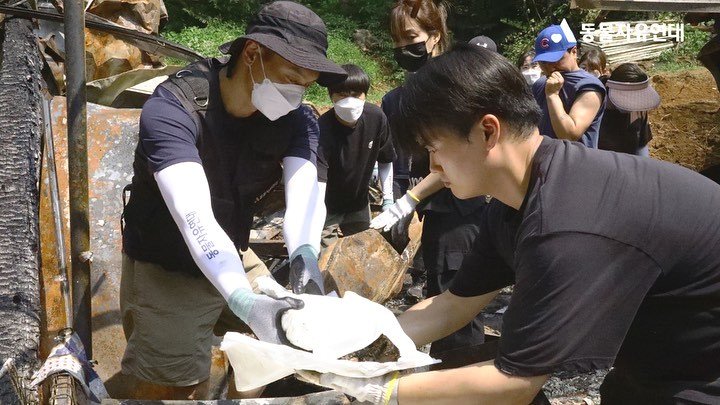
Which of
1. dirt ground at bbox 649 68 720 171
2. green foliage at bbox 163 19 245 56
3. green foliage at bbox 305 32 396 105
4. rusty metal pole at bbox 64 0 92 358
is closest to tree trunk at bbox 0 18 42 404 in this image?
rusty metal pole at bbox 64 0 92 358

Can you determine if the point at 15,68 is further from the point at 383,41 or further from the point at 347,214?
the point at 383,41

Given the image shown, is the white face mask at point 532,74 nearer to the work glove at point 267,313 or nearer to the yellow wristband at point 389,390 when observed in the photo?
the work glove at point 267,313

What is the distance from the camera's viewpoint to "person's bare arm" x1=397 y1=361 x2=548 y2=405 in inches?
66.7

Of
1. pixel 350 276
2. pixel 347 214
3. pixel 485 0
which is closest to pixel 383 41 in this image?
pixel 485 0

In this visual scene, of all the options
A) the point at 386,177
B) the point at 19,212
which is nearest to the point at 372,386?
the point at 19,212

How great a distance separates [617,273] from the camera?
1.61m

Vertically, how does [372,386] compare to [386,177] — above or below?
above

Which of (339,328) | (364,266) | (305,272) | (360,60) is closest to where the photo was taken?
(339,328)

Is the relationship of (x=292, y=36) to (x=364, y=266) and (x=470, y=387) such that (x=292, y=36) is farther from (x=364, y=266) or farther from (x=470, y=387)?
(x=364, y=266)

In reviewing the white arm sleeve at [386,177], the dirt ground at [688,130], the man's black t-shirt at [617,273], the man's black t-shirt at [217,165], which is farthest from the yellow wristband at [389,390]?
the dirt ground at [688,130]

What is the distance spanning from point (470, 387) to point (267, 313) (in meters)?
0.60

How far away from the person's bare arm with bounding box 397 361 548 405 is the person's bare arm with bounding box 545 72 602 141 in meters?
2.52

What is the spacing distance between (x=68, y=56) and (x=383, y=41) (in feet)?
41.6

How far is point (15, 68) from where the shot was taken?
3.43 m
